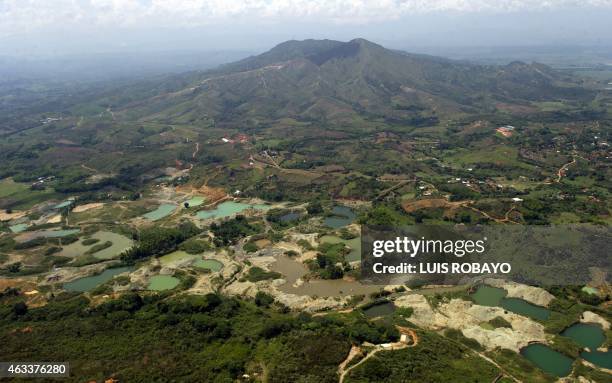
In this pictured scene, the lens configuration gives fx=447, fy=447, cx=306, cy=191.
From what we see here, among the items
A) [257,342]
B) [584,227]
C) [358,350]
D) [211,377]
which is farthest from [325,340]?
[584,227]

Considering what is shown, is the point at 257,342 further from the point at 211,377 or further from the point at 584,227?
the point at 584,227

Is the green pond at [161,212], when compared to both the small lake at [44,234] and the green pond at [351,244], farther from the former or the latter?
the green pond at [351,244]

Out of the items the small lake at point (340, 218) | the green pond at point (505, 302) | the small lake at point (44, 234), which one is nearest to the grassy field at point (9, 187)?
the small lake at point (44, 234)

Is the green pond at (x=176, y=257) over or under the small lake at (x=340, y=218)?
under

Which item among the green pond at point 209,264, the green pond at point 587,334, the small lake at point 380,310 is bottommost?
the green pond at point 587,334

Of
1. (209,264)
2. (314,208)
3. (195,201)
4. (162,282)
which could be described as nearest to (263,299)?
(209,264)

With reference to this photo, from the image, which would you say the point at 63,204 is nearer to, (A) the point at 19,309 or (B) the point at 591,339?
(A) the point at 19,309

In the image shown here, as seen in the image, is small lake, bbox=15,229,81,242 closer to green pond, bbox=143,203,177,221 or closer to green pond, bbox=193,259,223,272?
green pond, bbox=143,203,177,221
